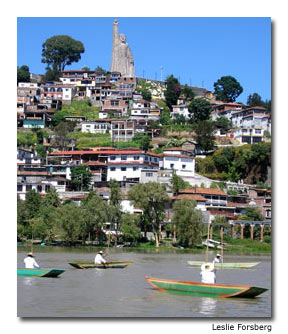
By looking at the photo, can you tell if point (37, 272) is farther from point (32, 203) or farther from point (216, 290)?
point (32, 203)

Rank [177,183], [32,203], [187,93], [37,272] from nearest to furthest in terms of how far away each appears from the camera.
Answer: [37,272] < [32,203] < [177,183] < [187,93]

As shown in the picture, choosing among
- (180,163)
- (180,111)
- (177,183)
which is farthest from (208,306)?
(180,111)

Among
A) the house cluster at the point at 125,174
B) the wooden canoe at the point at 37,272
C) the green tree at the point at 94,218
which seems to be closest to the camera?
the wooden canoe at the point at 37,272

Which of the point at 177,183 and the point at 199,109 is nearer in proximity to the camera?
the point at 177,183

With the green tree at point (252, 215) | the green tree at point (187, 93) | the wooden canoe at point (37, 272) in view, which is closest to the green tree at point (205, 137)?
the green tree at point (252, 215)

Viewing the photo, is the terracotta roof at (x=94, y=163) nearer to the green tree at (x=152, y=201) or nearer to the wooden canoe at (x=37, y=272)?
the green tree at (x=152, y=201)
